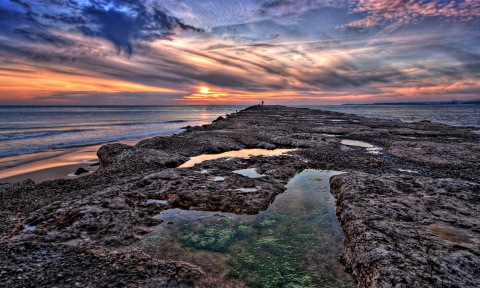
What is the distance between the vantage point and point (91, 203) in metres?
9.34

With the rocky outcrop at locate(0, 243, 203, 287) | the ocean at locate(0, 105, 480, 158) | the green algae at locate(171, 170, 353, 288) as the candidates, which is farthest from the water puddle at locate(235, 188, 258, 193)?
the ocean at locate(0, 105, 480, 158)

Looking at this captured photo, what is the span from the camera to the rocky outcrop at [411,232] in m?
5.17

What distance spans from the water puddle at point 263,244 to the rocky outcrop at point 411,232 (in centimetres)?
53

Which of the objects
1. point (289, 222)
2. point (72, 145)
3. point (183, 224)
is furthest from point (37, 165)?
point (289, 222)

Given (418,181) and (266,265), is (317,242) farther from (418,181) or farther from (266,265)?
(418,181)

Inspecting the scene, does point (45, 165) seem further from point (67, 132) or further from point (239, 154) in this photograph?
point (67, 132)

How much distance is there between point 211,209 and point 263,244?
2980mm

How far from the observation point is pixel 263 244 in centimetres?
745

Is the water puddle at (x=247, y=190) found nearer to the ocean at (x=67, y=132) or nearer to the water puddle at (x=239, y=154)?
the water puddle at (x=239, y=154)

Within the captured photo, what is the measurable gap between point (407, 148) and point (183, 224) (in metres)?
19.7

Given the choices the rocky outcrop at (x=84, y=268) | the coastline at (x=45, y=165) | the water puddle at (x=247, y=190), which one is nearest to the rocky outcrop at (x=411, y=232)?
the water puddle at (x=247, y=190)

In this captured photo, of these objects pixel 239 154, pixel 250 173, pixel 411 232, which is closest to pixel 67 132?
pixel 239 154

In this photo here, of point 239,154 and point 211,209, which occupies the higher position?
point 239,154

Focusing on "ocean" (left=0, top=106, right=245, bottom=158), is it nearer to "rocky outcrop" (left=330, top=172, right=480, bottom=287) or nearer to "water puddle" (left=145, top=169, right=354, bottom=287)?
"water puddle" (left=145, top=169, right=354, bottom=287)
